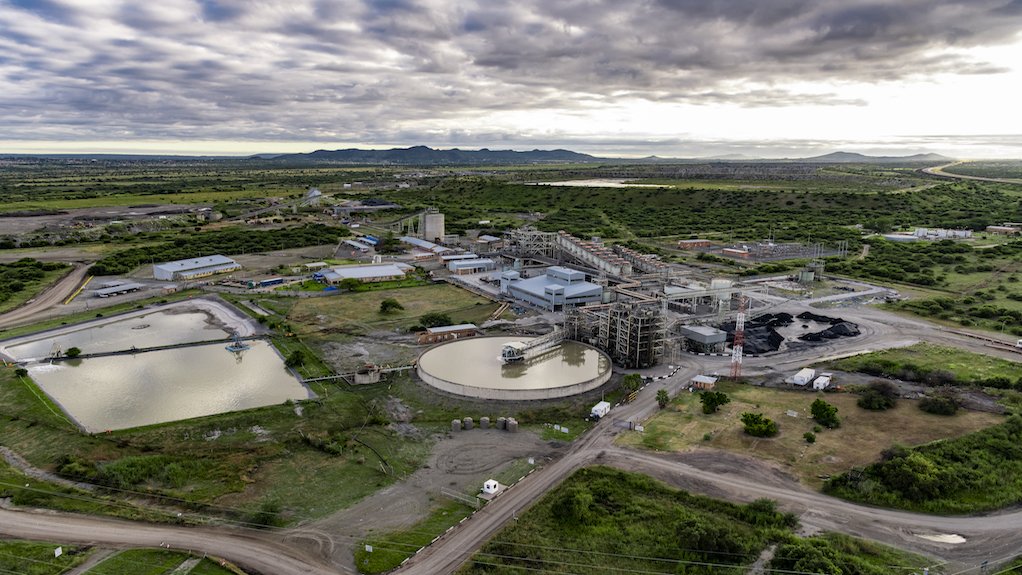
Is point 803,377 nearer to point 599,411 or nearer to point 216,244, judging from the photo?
point 599,411

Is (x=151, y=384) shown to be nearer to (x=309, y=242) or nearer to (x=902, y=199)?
(x=309, y=242)

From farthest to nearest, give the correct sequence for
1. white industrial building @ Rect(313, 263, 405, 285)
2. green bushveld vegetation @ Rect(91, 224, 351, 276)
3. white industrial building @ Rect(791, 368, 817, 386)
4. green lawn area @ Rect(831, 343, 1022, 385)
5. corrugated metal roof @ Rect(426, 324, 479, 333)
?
1. green bushveld vegetation @ Rect(91, 224, 351, 276)
2. white industrial building @ Rect(313, 263, 405, 285)
3. corrugated metal roof @ Rect(426, 324, 479, 333)
4. green lawn area @ Rect(831, 343, 1022, 385)
5. white industrial building @ Rect(791, 368, 817, 386)

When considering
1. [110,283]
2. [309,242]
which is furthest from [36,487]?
[309,242]

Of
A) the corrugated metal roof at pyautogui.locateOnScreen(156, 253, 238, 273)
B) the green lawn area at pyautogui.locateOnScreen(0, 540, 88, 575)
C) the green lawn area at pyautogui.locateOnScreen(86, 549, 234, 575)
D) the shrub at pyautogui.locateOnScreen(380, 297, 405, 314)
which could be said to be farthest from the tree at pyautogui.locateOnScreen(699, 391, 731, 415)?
the corrugated metal roof at pyautogui.locateOnScreen(156, 253, 238, 273)

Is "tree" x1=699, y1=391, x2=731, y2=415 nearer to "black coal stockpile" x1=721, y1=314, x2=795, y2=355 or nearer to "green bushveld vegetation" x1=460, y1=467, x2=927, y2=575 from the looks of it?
"green bushveld vegetation" x1=460, y1=467, x2=927, y2=575

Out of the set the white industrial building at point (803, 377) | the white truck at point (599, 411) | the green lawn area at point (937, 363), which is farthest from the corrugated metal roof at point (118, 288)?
the green lawn area at point (937, 363)

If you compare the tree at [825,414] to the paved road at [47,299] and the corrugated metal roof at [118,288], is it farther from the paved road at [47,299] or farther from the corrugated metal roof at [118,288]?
the corrugated metal roof at [118,288]

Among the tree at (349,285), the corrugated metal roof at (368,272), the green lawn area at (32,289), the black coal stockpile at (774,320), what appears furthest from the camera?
the corrugated metal roof at (368,272)
